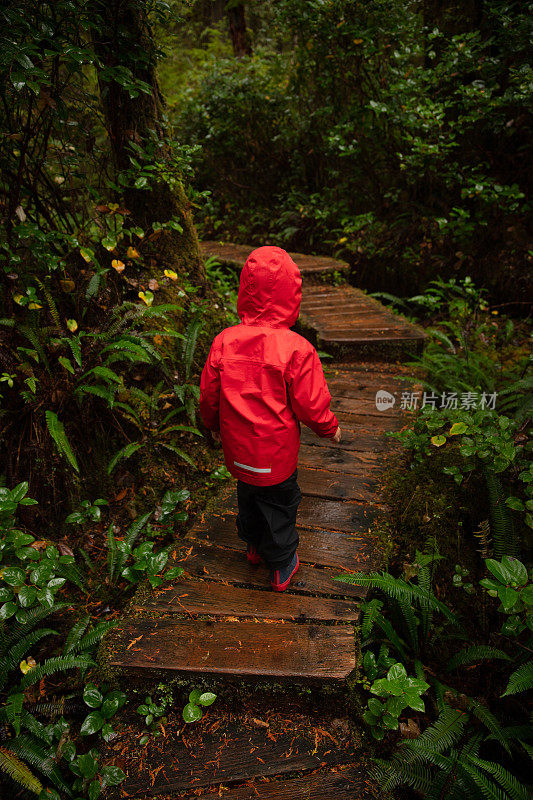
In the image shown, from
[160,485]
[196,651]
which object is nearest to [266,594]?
[196,651]

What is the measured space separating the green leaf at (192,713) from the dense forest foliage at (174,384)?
3.1 inches

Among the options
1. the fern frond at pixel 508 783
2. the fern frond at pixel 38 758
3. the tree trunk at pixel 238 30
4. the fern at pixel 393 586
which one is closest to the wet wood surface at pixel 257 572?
the fern at pixel 393 586

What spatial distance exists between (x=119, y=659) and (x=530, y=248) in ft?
23.1

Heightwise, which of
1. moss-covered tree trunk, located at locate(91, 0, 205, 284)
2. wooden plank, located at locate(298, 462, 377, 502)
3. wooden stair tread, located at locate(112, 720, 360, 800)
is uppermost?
moss-covered tree trunk, located at locate(91, 0, 205, 284)

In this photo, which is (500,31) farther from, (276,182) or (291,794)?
(291,794)

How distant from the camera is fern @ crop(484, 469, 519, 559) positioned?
2.75 meters

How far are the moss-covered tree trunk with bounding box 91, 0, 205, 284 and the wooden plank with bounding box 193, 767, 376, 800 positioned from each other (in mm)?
4312

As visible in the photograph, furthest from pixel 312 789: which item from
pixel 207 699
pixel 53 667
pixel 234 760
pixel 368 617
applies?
pixel 53 667

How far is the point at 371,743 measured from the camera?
2.26m

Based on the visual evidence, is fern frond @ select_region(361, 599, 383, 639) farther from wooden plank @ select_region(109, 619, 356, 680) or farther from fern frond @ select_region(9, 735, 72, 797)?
fern frond @ select_region(9, 735, 72, 797)

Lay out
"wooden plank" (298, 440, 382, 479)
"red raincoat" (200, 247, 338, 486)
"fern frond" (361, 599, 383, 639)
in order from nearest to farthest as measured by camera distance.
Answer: "red raincoat" (200, 247, 338, 486), "fern frond" (361, 599, 383, 639), "wooden plank" (298, 440, 382, 479)

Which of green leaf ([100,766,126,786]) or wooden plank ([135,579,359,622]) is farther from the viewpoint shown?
wooden plank ([135,579,359,622])

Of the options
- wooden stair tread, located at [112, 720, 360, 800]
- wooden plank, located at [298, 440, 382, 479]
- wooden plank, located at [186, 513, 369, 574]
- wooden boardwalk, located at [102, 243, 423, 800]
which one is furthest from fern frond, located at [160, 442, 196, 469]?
wooden stair tread, located at [112, 720, 360, 800]

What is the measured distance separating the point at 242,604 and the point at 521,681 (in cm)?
150
